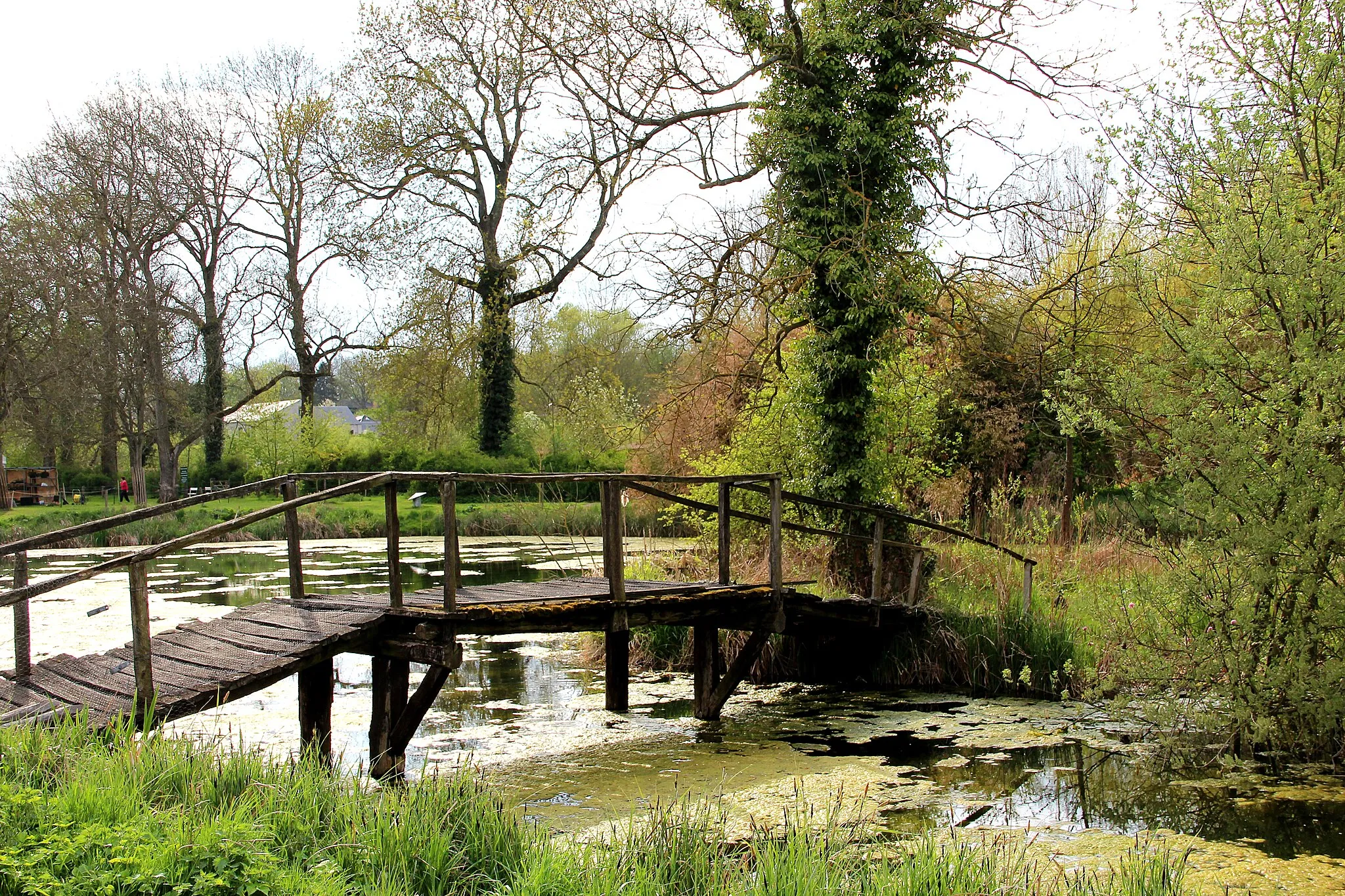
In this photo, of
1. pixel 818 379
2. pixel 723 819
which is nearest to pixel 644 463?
pixel 818 379

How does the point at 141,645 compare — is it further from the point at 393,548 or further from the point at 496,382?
the point at 496,382

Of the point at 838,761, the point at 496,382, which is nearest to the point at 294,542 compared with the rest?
the point at 838,761

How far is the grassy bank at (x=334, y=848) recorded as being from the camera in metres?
4.01

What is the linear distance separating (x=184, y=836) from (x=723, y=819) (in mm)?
2155

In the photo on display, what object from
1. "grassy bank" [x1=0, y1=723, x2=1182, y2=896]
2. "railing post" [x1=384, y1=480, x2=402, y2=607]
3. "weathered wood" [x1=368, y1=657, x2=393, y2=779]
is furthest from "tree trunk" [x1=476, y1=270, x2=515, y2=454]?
"grassy bank" [x1=0, y1=723, x2=1182, y2=896]

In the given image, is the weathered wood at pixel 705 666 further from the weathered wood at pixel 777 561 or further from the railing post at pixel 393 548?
the railing post at pixel 393 548

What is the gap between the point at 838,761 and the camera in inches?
329

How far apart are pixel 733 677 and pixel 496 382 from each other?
79.1 ft

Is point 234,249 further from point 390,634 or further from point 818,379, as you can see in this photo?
point 390,634

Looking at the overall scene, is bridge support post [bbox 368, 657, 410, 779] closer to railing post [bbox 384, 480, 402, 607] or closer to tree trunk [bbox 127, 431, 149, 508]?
railing post [bbox 384, 480, 402, 607]

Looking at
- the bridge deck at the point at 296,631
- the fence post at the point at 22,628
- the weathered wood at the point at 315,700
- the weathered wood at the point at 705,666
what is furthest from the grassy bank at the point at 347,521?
the fence post at the point at 22,628

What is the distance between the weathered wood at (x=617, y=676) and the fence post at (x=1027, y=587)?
164 inches

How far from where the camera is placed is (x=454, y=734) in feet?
30.8

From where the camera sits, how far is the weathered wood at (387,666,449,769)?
8.12 meters
